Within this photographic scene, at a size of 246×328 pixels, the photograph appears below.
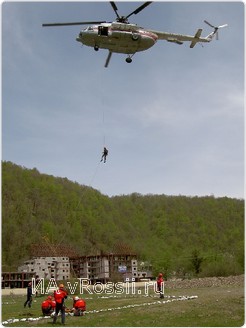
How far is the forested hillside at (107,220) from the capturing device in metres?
120

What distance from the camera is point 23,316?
17.2 m

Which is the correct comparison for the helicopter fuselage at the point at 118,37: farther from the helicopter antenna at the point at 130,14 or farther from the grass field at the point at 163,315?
the grass field at the point at 163,315

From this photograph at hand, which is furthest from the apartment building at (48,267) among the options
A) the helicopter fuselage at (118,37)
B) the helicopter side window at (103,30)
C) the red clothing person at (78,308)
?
the red clothing person at (78,308)

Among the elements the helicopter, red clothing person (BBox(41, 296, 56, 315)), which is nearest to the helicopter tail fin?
the helicopter

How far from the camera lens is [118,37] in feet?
69.5

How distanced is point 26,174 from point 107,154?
125 m

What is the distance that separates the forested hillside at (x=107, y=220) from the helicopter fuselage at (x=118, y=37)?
76.5 m

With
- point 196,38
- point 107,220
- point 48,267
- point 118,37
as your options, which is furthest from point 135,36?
point 107,220

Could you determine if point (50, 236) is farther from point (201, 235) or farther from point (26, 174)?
point (201, 235)

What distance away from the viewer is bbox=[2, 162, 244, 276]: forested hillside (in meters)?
120

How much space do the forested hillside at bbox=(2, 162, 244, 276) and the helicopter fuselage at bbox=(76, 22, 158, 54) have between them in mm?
76537

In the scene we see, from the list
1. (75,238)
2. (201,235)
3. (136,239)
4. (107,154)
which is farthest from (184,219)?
(107,154)

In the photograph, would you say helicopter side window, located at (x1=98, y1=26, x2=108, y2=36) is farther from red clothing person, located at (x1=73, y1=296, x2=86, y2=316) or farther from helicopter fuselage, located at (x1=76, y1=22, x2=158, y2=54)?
red clothing person, located at (x1=73, y1=296, x2=86, y2=316)

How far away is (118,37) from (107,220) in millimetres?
123240
